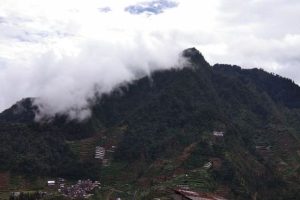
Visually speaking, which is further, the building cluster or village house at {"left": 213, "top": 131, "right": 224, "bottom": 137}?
village house at {"left": 213, "top": 131, "right": 224, "bottom": 137}

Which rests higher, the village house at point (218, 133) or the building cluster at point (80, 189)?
the village house at point (218, 133)

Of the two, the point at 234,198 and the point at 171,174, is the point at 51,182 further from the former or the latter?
the point at 234,198

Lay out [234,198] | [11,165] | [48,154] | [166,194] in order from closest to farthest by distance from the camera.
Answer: [166,194], [234,198], [11,165], [48,154]

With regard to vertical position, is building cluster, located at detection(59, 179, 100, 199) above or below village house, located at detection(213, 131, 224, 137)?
below

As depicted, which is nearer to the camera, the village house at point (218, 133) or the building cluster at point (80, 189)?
the building cluster at point (80, 189)

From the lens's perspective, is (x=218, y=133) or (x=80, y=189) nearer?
(x=80, y=189)

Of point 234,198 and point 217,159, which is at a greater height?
point 217,159

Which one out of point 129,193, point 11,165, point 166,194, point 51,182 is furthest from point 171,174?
point 11,165

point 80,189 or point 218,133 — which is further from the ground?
point 218,133
